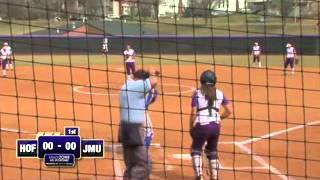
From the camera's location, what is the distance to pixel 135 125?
273 inches

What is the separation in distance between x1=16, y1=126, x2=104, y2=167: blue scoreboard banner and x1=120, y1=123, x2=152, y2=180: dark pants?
1553 millimetres

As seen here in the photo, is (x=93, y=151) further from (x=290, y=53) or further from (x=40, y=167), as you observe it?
(x=290, y=53)

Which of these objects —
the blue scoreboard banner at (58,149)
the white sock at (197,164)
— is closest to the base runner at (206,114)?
the white sock at (197,164)

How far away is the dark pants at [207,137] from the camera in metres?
7.79

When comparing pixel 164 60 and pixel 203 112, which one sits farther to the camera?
pixel 164 60

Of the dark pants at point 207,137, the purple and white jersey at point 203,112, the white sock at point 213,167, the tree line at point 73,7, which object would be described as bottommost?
the white sock at point 213,167

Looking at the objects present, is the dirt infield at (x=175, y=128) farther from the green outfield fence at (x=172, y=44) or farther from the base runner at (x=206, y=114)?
the green outfield fence at (x=172, y=44)

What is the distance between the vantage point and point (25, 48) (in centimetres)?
3781

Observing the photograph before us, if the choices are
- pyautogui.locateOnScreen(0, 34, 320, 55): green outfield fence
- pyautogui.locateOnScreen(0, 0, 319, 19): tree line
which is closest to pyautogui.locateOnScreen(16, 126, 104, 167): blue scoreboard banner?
pyautogui.locateOnScreen(0, 0, 319, 19): tree line

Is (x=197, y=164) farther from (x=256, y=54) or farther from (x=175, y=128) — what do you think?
(x=256, y=54)

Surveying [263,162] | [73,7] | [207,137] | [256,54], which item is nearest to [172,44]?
[256,54]

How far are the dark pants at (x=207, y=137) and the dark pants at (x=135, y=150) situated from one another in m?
0.95

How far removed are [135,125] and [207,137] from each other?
1304 millimetres

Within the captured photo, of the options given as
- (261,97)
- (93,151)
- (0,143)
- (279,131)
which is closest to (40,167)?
(93,151)
